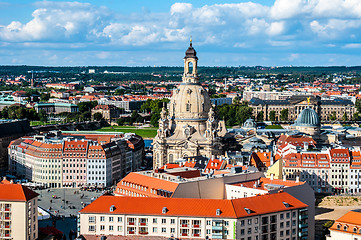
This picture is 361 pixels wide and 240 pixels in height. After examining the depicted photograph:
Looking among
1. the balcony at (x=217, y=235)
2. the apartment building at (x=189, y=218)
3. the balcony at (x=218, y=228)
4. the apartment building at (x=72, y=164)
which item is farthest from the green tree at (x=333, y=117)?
the balcony at (x=218, y=228)

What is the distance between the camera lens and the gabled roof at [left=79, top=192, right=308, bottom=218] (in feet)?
178

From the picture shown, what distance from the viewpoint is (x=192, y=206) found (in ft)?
181

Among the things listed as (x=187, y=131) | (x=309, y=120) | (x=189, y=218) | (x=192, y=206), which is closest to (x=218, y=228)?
(x=189, y=218)

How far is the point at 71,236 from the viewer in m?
66.0

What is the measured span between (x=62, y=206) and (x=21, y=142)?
31.2 metres

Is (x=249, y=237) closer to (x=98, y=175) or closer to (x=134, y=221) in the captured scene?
(x=134, y=221)

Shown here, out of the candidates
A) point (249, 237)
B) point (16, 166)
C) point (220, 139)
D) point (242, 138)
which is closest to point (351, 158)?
point (220, 139)

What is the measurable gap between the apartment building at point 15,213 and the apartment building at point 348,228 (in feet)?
83.3

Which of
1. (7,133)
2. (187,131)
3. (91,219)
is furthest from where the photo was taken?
(7,133)

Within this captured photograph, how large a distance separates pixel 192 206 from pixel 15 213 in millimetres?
15782

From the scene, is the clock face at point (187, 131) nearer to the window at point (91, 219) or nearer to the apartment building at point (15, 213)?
the apartment building at point (15, 213)

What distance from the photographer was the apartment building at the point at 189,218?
54.0 meters

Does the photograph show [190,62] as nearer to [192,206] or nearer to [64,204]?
[64,204]

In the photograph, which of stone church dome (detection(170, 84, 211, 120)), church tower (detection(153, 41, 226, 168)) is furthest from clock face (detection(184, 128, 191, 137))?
stone church dome (detection(170, 84, 211, 120))
